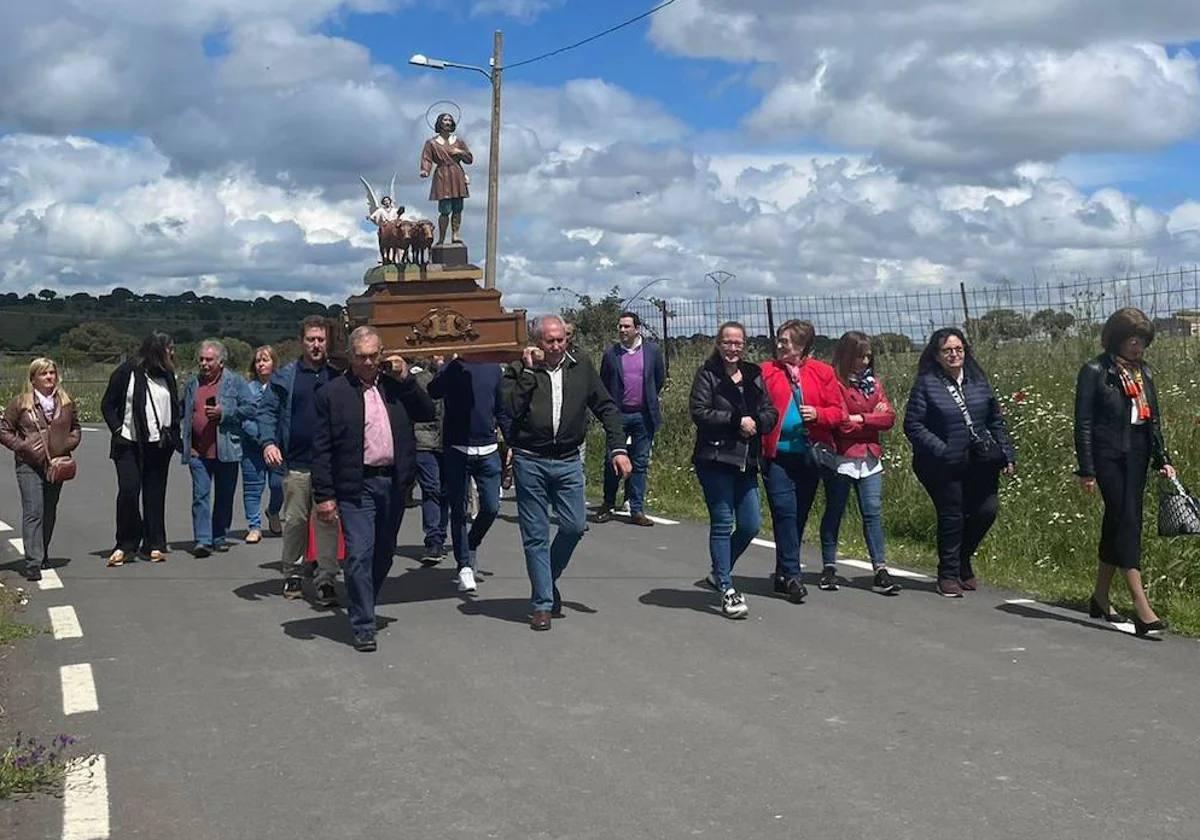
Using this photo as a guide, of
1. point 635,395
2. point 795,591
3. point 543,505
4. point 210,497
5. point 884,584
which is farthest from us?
point 635,395

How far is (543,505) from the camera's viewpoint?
8516 millimetres

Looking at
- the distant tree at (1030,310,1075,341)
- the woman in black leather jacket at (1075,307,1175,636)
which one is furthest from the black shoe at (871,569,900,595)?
the distant tree at (1030,310,1075,341)

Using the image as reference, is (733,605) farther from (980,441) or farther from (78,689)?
(78,689)

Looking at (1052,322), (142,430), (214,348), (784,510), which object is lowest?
(784,510)

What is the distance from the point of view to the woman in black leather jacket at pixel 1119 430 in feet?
26.6

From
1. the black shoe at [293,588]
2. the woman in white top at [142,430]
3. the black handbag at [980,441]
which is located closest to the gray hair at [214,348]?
the woman in white top at [142,430]

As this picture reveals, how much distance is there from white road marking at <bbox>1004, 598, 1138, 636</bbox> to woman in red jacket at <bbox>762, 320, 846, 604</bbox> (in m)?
1.24

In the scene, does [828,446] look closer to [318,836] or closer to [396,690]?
[396,690]

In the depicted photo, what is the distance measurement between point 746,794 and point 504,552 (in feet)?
21.4

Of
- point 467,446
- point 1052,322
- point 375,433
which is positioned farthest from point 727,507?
point 1052,322

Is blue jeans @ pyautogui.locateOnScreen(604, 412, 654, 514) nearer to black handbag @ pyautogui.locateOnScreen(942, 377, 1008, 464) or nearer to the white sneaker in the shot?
black handbag @ pyautogui.locateOnScreen(942, 377, 1008, 464)

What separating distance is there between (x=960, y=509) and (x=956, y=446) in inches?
18.0

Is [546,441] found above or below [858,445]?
above

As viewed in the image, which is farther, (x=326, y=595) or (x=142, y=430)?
(x=142, y=430)
